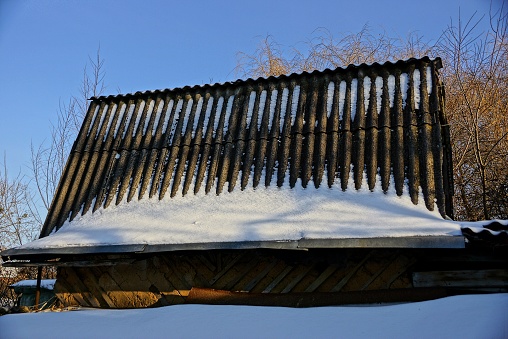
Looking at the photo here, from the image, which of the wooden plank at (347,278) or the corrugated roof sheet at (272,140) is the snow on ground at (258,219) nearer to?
A: the corrugated roof sheet at (272,140)

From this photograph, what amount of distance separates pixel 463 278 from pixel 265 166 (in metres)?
2.88

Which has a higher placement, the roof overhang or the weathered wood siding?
the roof overhang

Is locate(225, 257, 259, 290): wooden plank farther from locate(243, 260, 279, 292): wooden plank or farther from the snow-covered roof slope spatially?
the snow-covered roof slope

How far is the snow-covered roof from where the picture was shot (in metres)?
5.46

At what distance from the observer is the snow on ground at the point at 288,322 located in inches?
140

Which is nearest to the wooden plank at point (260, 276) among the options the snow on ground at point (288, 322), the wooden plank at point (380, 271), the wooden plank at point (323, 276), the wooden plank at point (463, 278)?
the wooden plank at point (323, 276)

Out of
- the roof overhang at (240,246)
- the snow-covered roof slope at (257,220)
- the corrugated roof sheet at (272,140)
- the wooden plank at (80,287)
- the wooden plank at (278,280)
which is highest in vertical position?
the corrugated roof sheet at (272,140)

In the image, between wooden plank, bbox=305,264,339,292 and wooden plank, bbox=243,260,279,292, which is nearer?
wooden plank, bbox=305,264,339,292

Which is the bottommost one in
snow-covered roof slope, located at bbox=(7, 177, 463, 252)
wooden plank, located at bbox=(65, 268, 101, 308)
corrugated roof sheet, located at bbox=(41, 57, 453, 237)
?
wooden plank, located at bbox=(65, 268, 101, 308)

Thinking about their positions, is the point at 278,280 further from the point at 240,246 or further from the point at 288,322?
the point at 288,322

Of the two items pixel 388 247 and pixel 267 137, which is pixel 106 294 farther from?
pixel 388 247

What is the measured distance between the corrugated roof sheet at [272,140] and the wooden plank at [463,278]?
0.71 m

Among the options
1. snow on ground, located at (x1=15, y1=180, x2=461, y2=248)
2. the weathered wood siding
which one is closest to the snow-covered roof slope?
snow on ground, located at (x1=15, y1=180, x2=461, y2=248)

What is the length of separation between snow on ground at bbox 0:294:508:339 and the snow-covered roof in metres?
0.76
